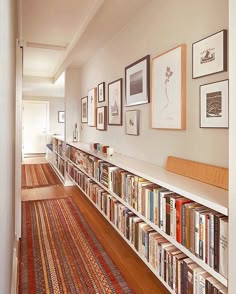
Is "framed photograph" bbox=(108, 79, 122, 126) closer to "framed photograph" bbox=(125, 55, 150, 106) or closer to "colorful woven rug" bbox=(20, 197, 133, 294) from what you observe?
"framed photograph" bbox=(125, 55, 150, 106)

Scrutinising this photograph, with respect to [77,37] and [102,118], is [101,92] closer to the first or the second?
[102,118]

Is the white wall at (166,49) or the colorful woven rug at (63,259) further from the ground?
the white wall at (166,49)

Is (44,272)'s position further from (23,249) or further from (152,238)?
(152,238)

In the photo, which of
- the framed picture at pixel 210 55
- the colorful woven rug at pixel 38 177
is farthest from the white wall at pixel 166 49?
the colorful woven rug at pixel 38 177

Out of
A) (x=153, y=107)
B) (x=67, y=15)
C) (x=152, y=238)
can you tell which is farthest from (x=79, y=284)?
(x=67, y=15)

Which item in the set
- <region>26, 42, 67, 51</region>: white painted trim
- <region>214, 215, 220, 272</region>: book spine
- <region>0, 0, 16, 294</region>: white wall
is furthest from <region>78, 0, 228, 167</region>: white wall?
<region>26, 42, 67, 51</region>: white painted trim

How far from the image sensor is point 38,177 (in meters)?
5.79

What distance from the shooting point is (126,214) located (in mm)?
2291

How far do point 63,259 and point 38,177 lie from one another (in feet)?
12.3

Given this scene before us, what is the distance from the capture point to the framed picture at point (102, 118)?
12.3 ft

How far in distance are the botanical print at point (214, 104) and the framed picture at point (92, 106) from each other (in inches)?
109

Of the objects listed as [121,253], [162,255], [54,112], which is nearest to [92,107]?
[121,253]

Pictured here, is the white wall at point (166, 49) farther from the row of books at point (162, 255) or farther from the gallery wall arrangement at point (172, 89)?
the row of books at point (162, 255)

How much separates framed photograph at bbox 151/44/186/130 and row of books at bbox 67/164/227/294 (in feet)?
2.67
